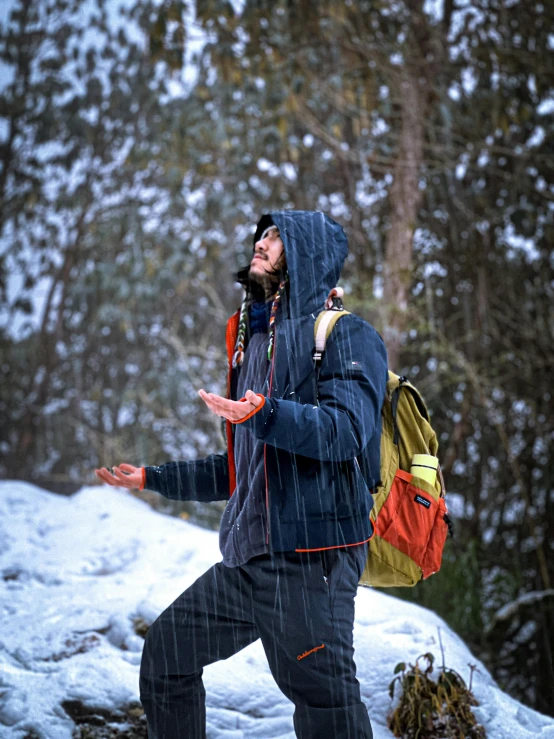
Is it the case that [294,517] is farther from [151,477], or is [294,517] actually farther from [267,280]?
[267,280]

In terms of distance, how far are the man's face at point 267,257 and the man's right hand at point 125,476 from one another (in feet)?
2.14

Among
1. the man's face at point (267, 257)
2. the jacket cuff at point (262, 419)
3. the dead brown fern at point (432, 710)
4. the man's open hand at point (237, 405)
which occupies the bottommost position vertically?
the dead brown fern at point (432, 710)

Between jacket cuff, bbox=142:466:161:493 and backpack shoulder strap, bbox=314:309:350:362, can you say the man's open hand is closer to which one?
backpack shoulder strap, bbox=314:309:350:362

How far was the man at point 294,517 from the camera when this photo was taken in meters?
1.50

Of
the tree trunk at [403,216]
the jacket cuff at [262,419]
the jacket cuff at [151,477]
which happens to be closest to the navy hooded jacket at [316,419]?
the jacket cuff at [262,419]

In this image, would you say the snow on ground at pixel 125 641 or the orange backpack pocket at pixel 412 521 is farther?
the snow on ground at pixel 125 641

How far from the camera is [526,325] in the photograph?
6.17m

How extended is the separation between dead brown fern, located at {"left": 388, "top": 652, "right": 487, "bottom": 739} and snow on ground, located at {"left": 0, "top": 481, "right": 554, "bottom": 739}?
0.06 metres

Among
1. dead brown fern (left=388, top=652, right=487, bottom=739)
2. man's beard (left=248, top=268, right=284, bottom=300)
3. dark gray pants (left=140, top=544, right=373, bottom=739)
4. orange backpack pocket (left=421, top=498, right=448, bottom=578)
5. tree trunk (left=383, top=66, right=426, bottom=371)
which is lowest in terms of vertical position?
dead brown fern (left=388, top=652, right=487, bottom=739)

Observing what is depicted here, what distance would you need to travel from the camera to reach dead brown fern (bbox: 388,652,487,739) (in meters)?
2.11

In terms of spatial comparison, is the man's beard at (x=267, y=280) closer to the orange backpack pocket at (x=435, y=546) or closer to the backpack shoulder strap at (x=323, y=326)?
the backpack shoulder strap at (x=323, y=326)

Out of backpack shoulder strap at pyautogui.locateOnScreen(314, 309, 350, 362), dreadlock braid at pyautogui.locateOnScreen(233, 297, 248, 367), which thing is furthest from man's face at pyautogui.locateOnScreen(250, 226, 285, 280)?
backpack shoulder strap at pyautogui.locateOnScreen(314, 309, 350, 362)

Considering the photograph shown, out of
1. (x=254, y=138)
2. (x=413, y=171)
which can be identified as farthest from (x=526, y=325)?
(x=254, y=138)

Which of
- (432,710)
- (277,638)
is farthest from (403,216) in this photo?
→ (277,638)
